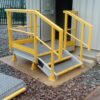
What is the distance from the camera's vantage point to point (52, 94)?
4.32m

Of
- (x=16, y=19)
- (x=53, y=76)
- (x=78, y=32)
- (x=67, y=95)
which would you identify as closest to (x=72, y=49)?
(x=78, y=32)

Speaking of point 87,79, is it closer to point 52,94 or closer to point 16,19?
point 52,94

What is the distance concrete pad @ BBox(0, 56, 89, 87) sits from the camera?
16.1 feet

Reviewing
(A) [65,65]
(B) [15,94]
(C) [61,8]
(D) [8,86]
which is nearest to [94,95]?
(A) [65,65]

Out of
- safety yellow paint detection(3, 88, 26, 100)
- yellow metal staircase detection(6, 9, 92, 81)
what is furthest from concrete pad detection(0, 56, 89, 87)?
safety yellow paint detection(3, 88, 26, 100)

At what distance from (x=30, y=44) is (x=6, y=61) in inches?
32.8

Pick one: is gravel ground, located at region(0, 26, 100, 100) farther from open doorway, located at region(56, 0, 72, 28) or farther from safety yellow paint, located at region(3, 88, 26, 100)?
open doorway, located at region(56, 0, 72, 28)

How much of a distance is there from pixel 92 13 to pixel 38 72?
2122 mm

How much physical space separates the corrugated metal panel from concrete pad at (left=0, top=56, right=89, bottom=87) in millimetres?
883

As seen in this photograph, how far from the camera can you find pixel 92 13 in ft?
19.4

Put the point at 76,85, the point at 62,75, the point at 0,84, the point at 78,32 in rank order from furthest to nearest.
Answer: the point at 78,32 → the point at 62,75 → the point at 76,85 → the point at 0,84

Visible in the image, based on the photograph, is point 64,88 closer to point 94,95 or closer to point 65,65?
point 94,95

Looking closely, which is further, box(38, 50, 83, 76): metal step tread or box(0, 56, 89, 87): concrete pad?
box(38, 50, 83, 76): metal step tread

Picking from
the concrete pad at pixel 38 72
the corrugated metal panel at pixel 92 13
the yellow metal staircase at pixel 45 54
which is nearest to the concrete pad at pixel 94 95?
the concrete pad at pixel 38 72
